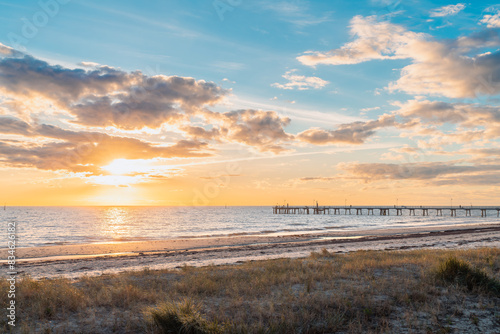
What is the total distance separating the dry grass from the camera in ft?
26.4

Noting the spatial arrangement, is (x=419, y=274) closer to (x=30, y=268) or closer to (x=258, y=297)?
(x=258, y=297)

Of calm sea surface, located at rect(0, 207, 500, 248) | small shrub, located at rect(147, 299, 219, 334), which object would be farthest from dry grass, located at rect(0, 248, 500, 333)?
calm sea surface, located at rect(0, 207, 500, 248)

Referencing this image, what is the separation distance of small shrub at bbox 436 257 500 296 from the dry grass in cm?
5

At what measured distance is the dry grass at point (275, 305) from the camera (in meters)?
8.05

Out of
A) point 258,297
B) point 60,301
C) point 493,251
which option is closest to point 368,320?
point 258,297

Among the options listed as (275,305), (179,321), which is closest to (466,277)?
(275,305)

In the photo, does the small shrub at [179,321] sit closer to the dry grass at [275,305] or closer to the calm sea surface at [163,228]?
the dry grass at [275,305]

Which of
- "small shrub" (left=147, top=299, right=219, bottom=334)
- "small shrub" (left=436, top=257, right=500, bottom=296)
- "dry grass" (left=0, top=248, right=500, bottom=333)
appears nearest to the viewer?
"small shrub" (left=147, top=299, right=219, bottom=334)

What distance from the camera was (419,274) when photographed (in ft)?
43.5

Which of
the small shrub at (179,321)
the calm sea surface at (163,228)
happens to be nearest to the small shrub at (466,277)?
the small shrub at (179,321)

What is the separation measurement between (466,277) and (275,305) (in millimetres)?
6902

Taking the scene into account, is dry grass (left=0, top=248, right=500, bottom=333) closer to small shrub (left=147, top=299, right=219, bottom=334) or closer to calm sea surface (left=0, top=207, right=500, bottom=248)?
small shrub (left=147, top=299, right=219, bottom=334)

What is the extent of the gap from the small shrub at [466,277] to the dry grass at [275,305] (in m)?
0.05

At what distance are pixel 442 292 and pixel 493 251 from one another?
38.6ft
